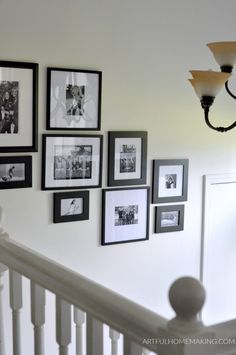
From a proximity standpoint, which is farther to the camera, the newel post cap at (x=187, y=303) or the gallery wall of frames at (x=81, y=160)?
the gallery wall of frames at (x=81, y=160)

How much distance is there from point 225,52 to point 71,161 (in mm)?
1175

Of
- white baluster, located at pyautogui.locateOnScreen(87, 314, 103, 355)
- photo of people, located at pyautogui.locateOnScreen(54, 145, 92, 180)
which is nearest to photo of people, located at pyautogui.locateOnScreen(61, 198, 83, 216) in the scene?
photo of people, located at pyautogui.locateOnScreen(54, 145, 92, 180)

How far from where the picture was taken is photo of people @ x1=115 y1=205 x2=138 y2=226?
2975mm

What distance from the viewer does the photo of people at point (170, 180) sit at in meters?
3.13

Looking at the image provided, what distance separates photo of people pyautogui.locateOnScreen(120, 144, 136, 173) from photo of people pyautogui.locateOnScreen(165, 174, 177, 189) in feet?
0.87

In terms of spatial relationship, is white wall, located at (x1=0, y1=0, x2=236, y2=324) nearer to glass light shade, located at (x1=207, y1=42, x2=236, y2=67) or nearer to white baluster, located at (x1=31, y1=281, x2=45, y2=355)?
glass light shade, located at (x1=207, y1=42, x2=236, y2=67)

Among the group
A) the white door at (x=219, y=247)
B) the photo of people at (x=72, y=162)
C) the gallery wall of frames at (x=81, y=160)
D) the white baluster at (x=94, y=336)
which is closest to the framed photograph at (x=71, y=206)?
the gallery wall of frames at (x=81, y=160)

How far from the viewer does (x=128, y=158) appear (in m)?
2.97

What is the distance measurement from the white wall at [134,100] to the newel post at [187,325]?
1.83m

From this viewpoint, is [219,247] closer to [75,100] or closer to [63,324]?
[75,100]

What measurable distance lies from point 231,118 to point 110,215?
1.14m

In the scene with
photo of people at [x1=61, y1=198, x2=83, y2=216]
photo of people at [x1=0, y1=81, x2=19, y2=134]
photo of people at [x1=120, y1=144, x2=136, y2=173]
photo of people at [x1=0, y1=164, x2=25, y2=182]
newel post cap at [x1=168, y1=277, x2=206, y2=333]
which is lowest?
photo of people at [x1=61, y1=198, x2=83, y2=216]

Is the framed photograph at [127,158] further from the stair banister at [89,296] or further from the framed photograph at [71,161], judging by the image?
the stair banister at [89,296]

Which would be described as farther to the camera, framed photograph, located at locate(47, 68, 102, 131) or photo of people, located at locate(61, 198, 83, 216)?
photo of people, located at locate(61, 198, 83, 216)
